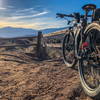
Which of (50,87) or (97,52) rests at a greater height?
(97,52)

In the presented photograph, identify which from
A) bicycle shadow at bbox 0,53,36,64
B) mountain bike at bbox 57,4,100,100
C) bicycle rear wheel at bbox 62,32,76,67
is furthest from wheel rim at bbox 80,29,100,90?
bicycle shadow at bbox 0,53,36,64

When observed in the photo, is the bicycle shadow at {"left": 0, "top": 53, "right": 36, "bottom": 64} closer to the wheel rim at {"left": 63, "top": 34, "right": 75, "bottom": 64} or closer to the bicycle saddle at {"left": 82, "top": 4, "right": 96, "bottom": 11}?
the wheel rim at {"left": 63, "top": 34, "right": 75, "bottom": 64}

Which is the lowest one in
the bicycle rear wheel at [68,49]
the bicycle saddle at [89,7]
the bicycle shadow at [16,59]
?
the bicycle shadow at [16,59]

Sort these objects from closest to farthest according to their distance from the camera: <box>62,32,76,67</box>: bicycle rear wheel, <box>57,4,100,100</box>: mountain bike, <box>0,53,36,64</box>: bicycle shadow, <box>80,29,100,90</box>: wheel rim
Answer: <box>57,4,100,100</box>: mountain bike
<box>80,29,100,90</box>: wheel rim
<box>62,32,76,67</box>: bicycle rear wheel
<box>0,53,36,64</box>: bicycle shadow

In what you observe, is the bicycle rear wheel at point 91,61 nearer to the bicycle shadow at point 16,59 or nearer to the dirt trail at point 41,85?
the dirt trail at point 41,85

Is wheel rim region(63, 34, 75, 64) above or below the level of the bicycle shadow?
above

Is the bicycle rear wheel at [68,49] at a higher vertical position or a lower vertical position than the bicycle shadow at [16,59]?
higher

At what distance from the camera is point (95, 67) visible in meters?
4.32

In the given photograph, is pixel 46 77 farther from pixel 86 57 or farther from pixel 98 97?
pixel 98 97

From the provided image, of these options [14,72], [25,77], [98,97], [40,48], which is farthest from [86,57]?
[40,48]

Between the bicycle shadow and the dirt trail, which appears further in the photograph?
the bicycle shadow

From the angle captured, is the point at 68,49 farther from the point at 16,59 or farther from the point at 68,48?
the point at 16,59

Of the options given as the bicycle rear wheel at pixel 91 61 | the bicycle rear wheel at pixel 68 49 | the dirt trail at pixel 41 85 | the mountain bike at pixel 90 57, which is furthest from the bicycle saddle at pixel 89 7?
the dirt trail at pixel 41 85

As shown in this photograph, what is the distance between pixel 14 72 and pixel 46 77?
4.48 ft
